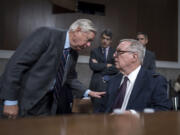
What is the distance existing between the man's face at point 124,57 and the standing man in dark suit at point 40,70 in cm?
27

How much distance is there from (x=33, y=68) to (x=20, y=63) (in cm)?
12

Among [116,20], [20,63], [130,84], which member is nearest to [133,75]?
[130,84]

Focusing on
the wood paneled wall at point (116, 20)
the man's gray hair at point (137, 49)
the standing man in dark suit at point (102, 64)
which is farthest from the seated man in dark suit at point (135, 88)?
the wood paneled wall at point (116, 20)

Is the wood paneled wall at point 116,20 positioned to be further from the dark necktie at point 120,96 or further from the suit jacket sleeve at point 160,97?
the suit jacket sleeve at point 160,97

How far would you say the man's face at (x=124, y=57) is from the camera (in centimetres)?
191

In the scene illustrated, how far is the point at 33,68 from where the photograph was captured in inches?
69.4

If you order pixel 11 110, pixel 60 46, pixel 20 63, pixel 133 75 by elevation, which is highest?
pixel 60 46

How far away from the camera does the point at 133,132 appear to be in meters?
0.57

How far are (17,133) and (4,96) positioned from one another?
1216 mm

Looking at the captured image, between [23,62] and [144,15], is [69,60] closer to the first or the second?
[23,62]

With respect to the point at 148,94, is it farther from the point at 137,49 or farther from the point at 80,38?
the point at 80,38

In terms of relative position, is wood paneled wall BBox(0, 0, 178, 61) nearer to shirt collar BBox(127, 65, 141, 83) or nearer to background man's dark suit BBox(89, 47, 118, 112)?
background man's dark suit BBox(89, 47, 118, 112)

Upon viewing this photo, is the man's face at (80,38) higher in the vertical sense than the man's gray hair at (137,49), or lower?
higher

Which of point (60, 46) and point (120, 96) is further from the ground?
point (60, 46)
